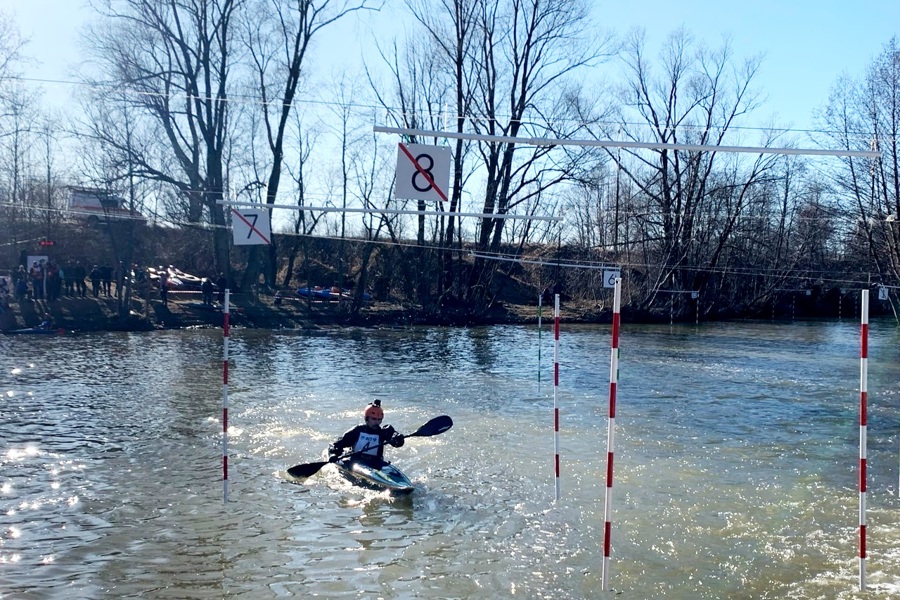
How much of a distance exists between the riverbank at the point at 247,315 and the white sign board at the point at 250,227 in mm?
11802

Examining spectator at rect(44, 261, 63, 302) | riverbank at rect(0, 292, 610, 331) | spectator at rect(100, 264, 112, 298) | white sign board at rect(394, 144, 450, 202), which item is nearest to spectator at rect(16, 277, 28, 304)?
riverbank at rect(0, 292, 610, 331)

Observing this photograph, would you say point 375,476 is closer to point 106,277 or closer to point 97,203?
point 106,277

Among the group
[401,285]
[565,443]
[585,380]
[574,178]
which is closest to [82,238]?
[401,285]

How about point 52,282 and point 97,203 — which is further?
point 97,203

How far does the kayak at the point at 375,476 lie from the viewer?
8.45m

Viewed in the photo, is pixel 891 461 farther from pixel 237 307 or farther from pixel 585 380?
pixel 237 307

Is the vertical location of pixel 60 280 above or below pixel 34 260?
below

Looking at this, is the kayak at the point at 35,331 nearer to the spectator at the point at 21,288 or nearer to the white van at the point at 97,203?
the spectator at the point at 21,288

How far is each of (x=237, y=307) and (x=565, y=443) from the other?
72.4ft

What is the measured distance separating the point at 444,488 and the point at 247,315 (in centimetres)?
2285

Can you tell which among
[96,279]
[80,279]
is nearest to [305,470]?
[80,279]

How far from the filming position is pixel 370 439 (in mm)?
9102

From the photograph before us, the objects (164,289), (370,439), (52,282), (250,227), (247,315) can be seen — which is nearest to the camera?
(370,439)

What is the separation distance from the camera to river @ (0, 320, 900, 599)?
636cm
